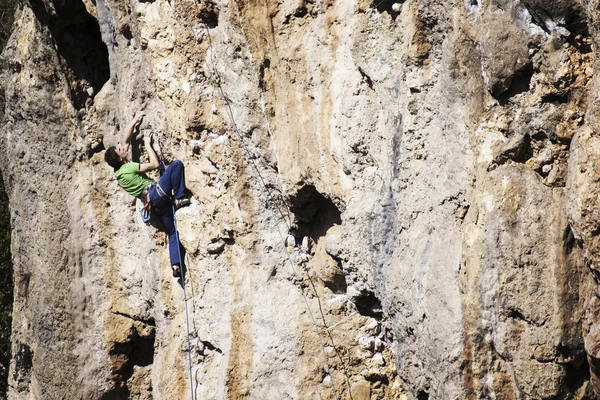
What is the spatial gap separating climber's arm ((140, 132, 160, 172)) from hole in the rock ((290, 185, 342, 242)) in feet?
→ 5.00

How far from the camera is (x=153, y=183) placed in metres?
7.49

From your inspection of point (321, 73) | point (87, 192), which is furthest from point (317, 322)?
point (87, 192)

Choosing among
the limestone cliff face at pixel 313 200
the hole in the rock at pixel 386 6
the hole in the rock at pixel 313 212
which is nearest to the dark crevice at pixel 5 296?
Result: the limestone cliff face at pixel 313 200

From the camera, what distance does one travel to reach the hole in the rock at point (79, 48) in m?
8.77

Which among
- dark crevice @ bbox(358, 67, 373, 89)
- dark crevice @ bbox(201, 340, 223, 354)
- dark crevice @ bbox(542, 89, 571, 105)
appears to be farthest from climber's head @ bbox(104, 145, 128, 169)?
dark crevice @ bbox(542, 89, 571, 105)

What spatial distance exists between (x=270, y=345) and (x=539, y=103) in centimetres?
327

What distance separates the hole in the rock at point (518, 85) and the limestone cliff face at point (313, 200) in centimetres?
1

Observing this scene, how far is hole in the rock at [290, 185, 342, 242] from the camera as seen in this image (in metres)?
6.52

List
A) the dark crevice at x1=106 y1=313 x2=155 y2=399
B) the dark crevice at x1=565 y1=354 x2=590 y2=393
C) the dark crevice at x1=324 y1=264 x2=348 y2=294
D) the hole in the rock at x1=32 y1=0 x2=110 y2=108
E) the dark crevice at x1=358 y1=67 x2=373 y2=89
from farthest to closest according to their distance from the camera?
the hole in the rock at x1=32 y1=0 x2=110 y2=108 → the dark crevice at x1=106 y1=313 x2=155 y2=399 → the dark crevice at x1=324 y1=264 x2=348 y2=294 → the dark crevice at x1=358 y1=67 x2=373 y2=89 → the dark crevice at x1=565 y1=354 x2=590 y2=393

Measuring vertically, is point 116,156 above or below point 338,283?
above

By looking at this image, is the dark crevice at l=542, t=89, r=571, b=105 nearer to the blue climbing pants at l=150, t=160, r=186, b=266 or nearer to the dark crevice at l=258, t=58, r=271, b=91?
the dark crevice at l=258, t=58, r=271, b=91

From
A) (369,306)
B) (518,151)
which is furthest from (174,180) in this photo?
(518,151)

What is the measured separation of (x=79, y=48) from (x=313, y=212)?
3808mm

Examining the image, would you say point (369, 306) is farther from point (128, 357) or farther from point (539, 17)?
point (128, 357)
